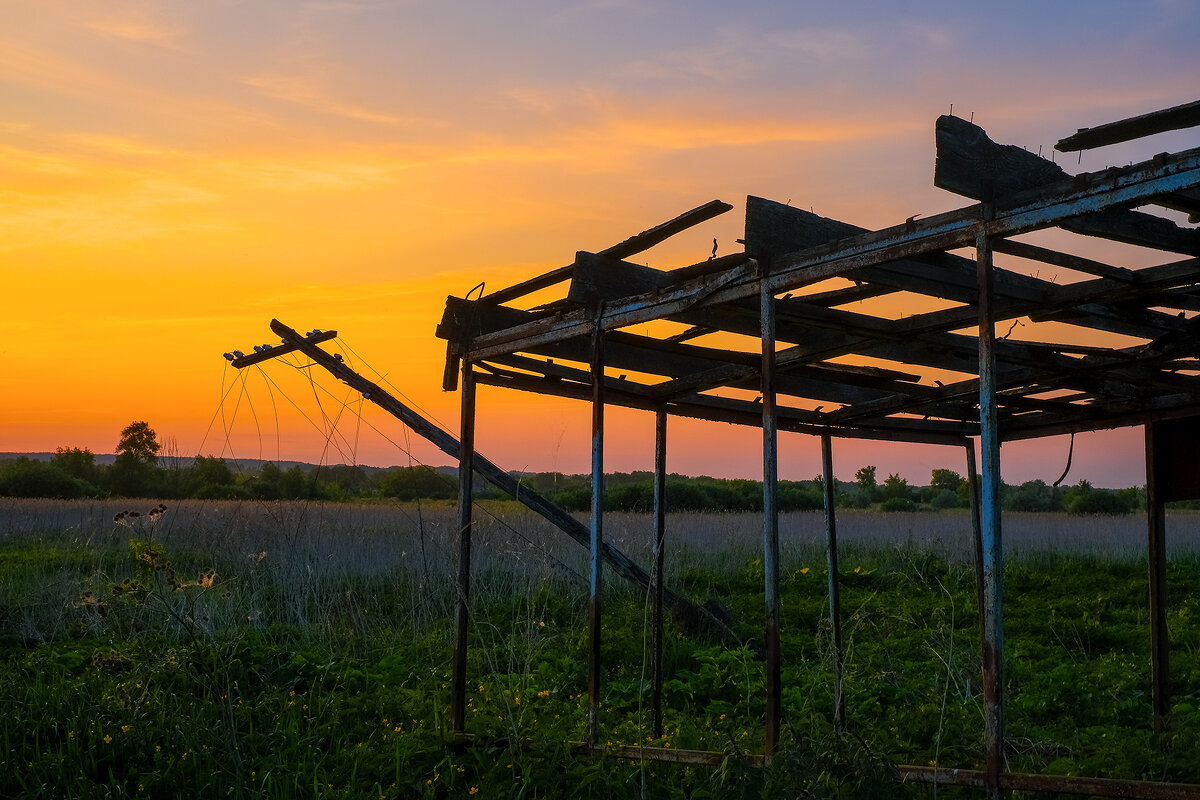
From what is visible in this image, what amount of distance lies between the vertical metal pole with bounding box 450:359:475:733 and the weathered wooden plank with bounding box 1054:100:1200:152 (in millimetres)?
4039

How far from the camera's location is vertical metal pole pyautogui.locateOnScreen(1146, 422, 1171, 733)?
23.9 feet

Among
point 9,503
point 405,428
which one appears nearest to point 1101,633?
point 405,428

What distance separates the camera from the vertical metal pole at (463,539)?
655 cm

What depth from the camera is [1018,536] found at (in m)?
19.5

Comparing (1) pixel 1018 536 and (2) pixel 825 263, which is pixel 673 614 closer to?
(2) pixel 825 263

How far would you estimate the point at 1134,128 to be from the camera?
373 centimetres

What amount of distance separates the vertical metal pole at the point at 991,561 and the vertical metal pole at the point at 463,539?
3527 millimetres

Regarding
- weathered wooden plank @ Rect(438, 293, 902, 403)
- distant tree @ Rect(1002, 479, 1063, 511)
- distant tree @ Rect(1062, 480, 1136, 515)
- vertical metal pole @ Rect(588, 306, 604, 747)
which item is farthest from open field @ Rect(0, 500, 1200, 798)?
distant tree @ Rect(1002, 479, 1063, 511)

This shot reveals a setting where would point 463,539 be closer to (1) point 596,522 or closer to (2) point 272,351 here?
(1) point 596,522

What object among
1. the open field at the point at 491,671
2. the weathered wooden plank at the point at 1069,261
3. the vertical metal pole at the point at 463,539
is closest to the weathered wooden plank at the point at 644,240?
the vertical metal pole at the point at 463,539

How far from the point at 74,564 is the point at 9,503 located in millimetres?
9434

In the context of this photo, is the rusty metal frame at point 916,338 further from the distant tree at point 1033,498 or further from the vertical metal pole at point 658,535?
the distant tree at point 1033,498

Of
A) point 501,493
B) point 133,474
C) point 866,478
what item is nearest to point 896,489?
point 866,478

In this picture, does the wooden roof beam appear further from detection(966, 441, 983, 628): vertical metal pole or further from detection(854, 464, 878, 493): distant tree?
detection(854, 464, 878, 493): distant tree
